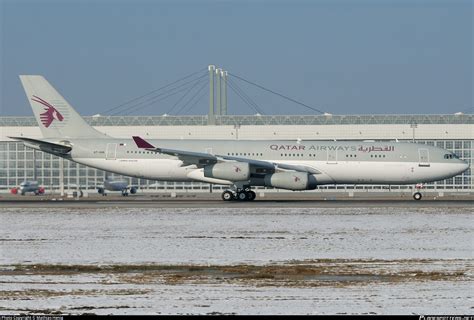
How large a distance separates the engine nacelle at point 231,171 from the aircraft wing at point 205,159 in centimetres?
61

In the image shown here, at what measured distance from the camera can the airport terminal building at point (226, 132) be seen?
256ft

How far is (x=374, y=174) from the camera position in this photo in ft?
169

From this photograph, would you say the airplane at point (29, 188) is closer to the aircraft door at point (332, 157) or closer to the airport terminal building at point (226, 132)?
the airport terminal building at point (226, 132)

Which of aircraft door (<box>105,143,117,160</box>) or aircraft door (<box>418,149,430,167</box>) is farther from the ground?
aircraft door (<box>105,143,117,160</box>)

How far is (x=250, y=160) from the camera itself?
5128cm

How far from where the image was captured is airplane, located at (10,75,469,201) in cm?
5044

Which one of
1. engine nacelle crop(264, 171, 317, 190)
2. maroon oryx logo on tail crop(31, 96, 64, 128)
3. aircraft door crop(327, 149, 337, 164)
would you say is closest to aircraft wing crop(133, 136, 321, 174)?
aircraft door crop(327, 149, 337, 164)

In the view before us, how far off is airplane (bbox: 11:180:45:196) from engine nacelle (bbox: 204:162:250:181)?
28.2 metres

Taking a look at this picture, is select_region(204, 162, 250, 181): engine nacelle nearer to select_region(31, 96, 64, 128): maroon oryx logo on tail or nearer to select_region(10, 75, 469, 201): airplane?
select_region(10, 75, 469, 201): airplane

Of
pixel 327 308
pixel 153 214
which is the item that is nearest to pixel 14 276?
pixel 327 308

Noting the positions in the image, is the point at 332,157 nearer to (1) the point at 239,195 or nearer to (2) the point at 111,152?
(1) the point at 239,195

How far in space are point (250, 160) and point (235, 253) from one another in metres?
28.2

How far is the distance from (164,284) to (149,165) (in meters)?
34.9

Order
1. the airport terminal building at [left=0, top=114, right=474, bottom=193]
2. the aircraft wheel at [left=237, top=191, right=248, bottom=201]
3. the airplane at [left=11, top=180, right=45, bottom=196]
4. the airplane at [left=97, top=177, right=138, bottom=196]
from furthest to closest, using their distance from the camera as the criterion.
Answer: the airport terminal building at [left=0, top=114, right=474, bottom=193], the airplane at [left=11, top=180, right=45, bottom=196], the airplane at [left=97, top=177, right=138, bottom=196], the aircraft wheel at [left=237, top=191, right=248, bottom=201]
